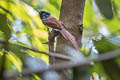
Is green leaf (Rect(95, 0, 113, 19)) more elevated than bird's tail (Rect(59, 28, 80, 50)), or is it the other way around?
green leaf (Rect(95, 0, 113, 19))

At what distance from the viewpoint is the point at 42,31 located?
75.7 inches

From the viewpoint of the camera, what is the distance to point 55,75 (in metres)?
0.53

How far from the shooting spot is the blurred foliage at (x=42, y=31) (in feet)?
1.95

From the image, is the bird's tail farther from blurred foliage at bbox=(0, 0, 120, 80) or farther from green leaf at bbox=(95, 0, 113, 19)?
green leaf at bbox=(95, 0, 113, 19)

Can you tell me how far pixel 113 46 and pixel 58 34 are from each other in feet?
2.55

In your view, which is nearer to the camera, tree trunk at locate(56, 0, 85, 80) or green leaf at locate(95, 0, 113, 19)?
green leaf at locate(95, 0, 113, 19)

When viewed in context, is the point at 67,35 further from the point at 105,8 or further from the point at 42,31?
the point at 42,31

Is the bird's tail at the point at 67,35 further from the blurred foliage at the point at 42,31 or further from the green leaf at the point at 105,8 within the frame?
the green leaf at the point at 105,8

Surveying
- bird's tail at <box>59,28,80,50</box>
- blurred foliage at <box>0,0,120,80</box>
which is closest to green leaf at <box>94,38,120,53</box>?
blurred foliage at <box>0,0,120,80</box>

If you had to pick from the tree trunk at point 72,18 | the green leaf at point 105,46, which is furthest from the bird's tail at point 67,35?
the green leaf at point 105,46

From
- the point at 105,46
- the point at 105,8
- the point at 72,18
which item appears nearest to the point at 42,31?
the point at 72,18

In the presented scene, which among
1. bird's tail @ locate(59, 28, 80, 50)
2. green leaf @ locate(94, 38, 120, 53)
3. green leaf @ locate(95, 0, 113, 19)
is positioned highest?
green leaf @ locate(95, 0, 113, 19)

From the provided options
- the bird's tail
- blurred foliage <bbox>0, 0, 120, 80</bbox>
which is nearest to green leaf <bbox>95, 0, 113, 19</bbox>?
blurred foliage <bbox>0, 0, 120, 80</bbox>

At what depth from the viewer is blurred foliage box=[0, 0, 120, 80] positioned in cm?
59
